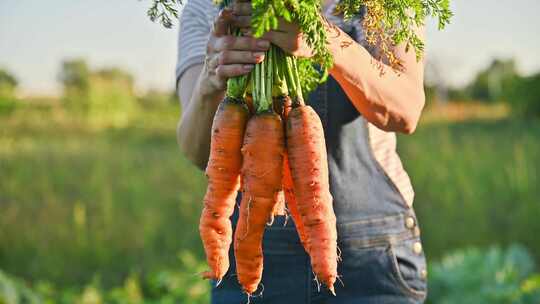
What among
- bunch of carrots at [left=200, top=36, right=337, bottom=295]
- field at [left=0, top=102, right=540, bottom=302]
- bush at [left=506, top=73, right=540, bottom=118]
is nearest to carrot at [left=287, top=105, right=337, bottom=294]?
bunch of carrots at [left=200, top=36, right=337, bottom=295]

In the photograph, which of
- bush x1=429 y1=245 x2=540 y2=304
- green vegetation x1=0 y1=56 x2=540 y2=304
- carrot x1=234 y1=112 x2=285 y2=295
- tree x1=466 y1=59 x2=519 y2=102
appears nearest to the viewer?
carrot x1=234 y1=112 x2=285 y2=295

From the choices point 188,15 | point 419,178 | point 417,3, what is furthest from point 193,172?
point 417,3

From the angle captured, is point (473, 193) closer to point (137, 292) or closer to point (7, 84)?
point (137, 292)

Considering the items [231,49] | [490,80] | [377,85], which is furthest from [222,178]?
[490,80]

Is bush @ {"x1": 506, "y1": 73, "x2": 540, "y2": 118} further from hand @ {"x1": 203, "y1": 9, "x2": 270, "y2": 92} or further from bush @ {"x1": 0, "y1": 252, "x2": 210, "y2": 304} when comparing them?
hand @ {"x1": 203, "y1": 9, "x2": 270, "y2": 92}

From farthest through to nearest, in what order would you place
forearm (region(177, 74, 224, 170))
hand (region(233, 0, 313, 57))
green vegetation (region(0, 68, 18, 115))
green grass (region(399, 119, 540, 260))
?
green vegetation (region(0, 68, 18, 115)) → green grass (region(399, 119, 540, 260)) → forearm (region(177, 74, 224, 170)) → hand (region(233, 0, 313, 57))

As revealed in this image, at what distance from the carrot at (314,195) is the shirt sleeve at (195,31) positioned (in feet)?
1.62

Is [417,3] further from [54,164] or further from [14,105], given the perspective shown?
[14,105]

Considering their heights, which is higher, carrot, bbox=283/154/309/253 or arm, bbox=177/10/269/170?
arm, bbox=177/10/269/170

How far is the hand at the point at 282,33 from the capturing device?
130 centimetres

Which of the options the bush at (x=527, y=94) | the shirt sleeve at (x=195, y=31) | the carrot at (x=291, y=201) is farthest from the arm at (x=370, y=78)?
the bush at (x=527, y=94)

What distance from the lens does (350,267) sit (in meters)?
1.76

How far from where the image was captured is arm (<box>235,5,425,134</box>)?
1324mm

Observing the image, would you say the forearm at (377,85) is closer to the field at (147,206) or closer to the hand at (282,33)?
the hand at (282,33)
